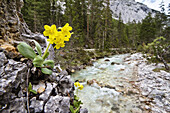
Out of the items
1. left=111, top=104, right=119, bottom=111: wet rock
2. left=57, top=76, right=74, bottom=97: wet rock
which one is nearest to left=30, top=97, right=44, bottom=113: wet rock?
left=57, top=76, right=74, bottom=97: wet rock

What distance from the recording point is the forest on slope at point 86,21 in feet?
53.5

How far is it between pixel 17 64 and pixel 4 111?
755 millimetres

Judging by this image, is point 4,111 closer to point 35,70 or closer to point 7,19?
point 35,70

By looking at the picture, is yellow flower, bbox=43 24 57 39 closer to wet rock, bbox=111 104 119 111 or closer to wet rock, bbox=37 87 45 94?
wet rock, bbox=37 87 45 94

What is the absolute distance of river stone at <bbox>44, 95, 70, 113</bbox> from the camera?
1522 millimetres

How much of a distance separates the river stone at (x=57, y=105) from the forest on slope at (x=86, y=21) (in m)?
12.6

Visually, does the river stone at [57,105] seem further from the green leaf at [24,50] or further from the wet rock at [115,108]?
the wet rock at [115,108]

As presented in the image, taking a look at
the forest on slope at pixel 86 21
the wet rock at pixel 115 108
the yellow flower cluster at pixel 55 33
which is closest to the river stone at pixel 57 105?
the yellow flower cluster at pixel 55 33

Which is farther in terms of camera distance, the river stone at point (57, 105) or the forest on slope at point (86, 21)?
the forest on slope at point (86, 21)

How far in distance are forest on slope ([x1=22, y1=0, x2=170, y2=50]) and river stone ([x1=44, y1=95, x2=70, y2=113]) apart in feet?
41.3

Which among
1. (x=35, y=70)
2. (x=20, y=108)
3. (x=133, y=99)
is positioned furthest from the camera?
(x=133, y=99)

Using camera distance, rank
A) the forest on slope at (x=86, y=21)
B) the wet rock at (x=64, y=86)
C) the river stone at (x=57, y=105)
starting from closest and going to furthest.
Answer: the river stone at (x=57, y=105)
the wet rock at (x=64, y=86)
the forest on slope at (x=86, y=21)

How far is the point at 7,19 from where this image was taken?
2.13 m

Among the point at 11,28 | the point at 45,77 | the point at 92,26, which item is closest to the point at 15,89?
the point at 45,77
